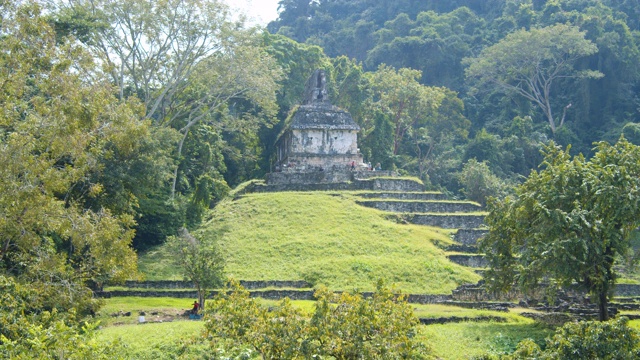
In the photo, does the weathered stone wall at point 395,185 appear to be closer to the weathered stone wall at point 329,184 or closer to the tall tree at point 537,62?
the weathered stone wall at point 329,184

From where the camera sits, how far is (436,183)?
56.3 m

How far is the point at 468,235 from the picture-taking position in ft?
114

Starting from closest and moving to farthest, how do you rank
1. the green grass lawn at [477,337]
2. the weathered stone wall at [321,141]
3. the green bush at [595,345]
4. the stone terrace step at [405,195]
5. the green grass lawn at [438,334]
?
1. the green bush at [595,345]
2. the green grass lawn at [438,334]
3. the green grass lawn at [477,337]
4. the stone terrace step at [405,195]
5. the weathered stone wall at [321,141]

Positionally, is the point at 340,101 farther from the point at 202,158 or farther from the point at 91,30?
the point at 91,30

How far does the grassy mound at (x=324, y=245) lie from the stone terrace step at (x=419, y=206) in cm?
84

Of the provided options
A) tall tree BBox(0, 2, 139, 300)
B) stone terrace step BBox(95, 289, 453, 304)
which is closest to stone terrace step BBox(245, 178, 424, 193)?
stone terrace step BBox(95, 289, 453, 304)

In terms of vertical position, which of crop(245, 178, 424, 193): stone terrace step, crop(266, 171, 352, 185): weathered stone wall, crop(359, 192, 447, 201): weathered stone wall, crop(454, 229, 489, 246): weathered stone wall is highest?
crop(266, 171, 352, 185): weathered stone wall

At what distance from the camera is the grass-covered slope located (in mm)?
29312

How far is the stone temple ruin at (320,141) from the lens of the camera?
142 ft

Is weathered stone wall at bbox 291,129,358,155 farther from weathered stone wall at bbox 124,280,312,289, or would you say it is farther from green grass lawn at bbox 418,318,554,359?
green grass lawn at bbox 418,318,554,359

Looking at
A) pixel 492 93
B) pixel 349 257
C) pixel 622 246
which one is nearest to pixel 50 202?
pixel 349 257

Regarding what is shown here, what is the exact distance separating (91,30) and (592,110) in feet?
143

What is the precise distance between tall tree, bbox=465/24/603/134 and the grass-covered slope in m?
28.1

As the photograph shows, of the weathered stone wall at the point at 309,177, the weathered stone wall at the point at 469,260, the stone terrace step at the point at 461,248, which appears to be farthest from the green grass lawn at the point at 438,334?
the weathered stone wall at the point at 309,177
